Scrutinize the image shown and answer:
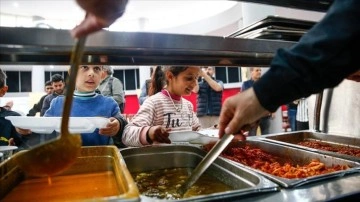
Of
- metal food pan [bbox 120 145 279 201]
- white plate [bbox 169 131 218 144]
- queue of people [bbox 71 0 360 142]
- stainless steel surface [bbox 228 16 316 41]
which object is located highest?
stainless steel surface [bbox 228 16 316 41]

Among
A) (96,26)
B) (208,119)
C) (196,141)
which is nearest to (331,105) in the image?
(196,141)

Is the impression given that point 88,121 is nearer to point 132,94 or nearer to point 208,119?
point 208,119

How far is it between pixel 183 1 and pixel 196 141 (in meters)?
7.73

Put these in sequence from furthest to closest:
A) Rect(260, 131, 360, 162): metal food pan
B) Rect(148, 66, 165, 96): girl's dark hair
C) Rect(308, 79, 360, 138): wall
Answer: Rect(148, 66, 165, 96): girl's dark hair → Rect(308, 79, 360, 138): wall → Rect(260, 131, 360, 162): metal food pan

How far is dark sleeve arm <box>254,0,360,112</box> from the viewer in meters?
0.66

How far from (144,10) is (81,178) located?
8.81 metres

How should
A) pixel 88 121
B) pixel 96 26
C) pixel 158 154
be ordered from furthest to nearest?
pixel 158 154
pixel 88 121
pixel 96 26

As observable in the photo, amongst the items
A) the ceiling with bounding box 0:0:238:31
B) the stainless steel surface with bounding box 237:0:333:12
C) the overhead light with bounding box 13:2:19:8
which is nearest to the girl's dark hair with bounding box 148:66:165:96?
the stainless steel surface with bounding box 237:0:333:12

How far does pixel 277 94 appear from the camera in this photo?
707mm

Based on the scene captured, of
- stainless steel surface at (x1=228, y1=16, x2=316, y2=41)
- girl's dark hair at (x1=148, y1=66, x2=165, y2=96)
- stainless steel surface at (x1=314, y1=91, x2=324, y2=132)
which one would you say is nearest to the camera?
stainless steel surface at (x1=228, y1=16, x2=316, y2=41)

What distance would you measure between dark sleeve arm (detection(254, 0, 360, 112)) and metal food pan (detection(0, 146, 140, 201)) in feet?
1.56

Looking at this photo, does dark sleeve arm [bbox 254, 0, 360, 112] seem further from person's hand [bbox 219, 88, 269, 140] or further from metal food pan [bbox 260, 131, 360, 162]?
metal food pan [bbox 260, 131, 360, 162]

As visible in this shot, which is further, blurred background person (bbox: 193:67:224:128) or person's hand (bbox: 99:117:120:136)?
blurred background person (bbox: 193:67:224:128)

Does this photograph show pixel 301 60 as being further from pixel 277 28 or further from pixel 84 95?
pixel 84 95
